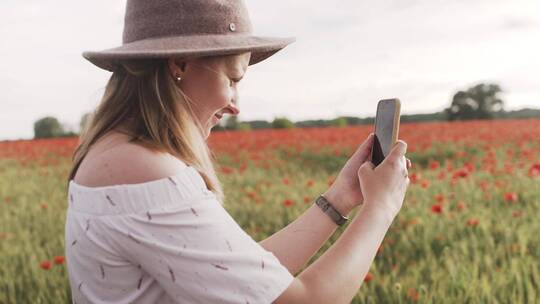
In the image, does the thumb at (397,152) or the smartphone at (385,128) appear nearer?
the thumb at (397,152)

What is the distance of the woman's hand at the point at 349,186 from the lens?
1.78 meters

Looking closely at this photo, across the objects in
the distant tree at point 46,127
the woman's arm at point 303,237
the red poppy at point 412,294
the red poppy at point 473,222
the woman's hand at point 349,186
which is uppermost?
the woman's hand at point 349,186

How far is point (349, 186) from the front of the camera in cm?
183

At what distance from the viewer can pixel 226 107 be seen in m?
1.50

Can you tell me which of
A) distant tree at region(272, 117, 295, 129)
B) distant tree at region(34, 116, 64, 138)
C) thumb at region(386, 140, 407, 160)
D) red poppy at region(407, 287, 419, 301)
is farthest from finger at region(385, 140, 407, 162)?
distant tree at region(34, 116, 64, 138)

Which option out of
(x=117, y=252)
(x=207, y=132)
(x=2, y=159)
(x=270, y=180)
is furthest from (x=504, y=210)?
(x=2, y=159)

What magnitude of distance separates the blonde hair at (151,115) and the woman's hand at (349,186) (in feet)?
1.51

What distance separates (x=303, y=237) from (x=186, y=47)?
0.69 metres

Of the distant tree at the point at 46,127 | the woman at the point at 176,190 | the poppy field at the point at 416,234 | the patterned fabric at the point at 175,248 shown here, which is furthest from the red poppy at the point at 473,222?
the distant tree at the point at 46,127

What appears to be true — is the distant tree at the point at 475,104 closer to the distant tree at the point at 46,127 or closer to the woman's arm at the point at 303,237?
the distant tree at the point at 46,127

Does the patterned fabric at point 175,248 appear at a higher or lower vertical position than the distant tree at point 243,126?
higher

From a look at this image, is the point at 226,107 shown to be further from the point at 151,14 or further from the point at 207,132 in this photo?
the point at 151,14

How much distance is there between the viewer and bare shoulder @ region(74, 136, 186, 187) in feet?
4.13

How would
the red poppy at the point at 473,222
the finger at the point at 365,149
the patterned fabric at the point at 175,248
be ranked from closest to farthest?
1. the patterned fabric at the point at 175,248
2. the finger at the point at 365,149
3. the red poppy at the point at 473,222
